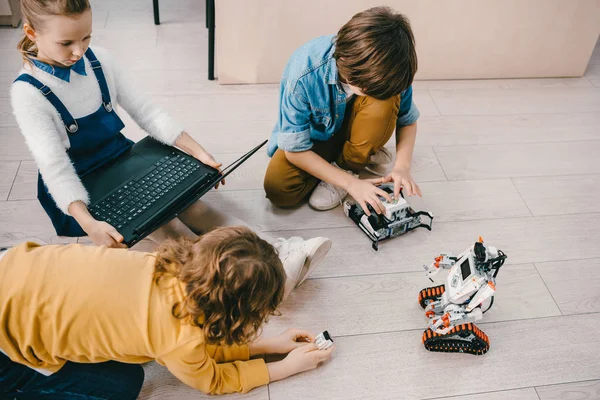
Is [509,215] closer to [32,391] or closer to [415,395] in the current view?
[415,395]

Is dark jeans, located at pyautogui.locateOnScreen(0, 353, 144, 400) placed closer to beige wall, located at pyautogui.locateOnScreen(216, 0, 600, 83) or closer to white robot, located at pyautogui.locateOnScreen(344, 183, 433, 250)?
white robot, located at pyautogui.locateOnScreen(344, 183, 433, 250)

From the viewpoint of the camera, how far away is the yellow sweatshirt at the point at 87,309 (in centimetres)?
77

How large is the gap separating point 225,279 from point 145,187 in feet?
1.45

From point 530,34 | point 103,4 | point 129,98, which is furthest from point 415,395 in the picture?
point 103,4

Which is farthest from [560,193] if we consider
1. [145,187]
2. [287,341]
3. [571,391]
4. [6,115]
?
[6,115]

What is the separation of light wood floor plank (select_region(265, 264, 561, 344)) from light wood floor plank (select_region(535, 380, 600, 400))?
0.17m

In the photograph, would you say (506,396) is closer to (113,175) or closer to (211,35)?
(113,175)

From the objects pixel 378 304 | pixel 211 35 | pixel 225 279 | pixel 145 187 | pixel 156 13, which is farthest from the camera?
pixel 156 13

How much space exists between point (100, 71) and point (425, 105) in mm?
1112

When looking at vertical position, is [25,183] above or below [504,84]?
below

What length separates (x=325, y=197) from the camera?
4.64 feet

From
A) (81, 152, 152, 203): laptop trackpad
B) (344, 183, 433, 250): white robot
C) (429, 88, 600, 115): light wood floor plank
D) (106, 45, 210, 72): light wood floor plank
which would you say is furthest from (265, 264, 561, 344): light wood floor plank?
(106, 45, 210, 72): light wood floor plank

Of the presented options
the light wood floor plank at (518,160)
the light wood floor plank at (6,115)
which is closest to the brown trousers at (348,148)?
the light wood floor plank at (518,160)

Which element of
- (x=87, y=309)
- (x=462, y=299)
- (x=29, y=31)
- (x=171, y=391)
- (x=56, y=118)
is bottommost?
(x=171, y=391)
